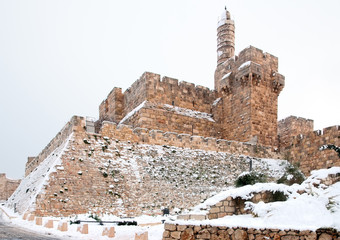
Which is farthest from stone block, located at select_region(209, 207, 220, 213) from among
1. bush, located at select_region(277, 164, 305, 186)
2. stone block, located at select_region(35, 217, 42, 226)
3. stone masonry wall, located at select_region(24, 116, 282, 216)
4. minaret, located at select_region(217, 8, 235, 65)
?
minaret, located at select_region(217, 8, 235, 65)

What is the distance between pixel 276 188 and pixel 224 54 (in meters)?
18.9

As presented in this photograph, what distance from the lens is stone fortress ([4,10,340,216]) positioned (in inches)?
458

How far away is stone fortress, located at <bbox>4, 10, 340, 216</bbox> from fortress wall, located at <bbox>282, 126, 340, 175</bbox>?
2.0 inches

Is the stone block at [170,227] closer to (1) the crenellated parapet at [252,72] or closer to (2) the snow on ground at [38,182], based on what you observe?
(2) the snow on ground at [38,182]

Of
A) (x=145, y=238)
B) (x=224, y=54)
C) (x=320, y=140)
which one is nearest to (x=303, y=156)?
(x=320, y=140)

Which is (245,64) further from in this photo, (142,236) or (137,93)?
(142,236)

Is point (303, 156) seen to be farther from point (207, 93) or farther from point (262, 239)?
point (262, 239)

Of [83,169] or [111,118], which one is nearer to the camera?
[83,169]

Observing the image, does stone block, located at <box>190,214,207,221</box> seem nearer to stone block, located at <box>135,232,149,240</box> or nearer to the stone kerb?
the stone kerb

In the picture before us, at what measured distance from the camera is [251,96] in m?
18.1

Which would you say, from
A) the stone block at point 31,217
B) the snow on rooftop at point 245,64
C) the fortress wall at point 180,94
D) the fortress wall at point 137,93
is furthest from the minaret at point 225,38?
the stone block at point 31,217

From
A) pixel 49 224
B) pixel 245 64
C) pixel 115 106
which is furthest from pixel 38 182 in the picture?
pixel 245 64

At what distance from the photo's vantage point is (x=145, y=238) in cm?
724

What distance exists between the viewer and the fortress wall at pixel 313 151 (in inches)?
631
